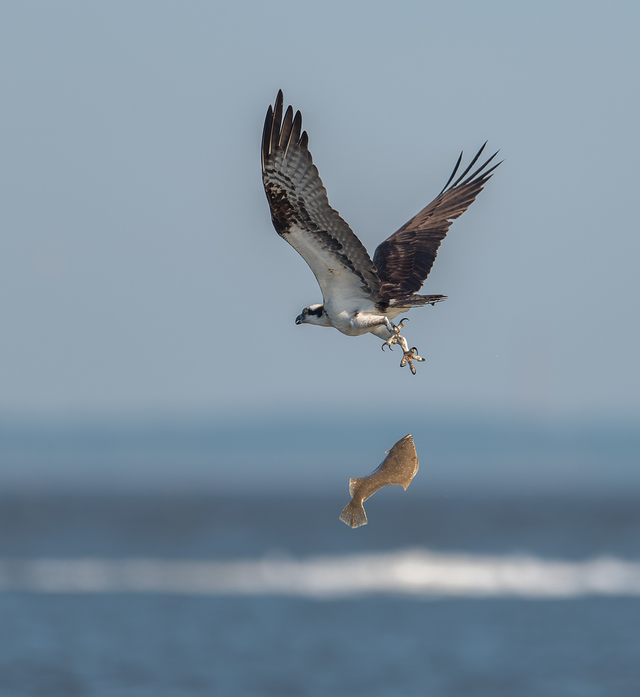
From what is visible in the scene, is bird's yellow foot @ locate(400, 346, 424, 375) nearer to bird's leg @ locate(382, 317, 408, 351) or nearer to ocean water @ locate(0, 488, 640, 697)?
bird's leg @ locate(382, 317, 408, 351)

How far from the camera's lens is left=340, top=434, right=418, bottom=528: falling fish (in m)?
10.6

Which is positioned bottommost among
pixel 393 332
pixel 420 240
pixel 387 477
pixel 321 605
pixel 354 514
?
pixel 354 514

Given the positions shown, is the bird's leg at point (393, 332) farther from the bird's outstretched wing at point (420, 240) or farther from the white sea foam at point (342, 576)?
the white sea foam at point (342, 576)

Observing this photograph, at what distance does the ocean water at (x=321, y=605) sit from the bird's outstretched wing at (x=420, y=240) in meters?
14.9

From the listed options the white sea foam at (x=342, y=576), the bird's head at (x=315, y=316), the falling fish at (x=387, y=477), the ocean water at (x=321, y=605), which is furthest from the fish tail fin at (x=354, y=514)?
the white sea foam at (x=342, y=576)

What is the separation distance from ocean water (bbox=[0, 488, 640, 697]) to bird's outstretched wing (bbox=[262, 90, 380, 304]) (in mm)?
17275

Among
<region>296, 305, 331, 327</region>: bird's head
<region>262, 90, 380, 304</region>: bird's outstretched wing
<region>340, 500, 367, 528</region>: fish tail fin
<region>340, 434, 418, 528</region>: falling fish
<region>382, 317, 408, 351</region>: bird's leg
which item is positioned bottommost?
<region>340, 500, 367, 528</region>: fish tail fin

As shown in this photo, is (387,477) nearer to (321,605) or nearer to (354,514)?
(354,514)

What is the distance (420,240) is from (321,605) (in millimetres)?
22796

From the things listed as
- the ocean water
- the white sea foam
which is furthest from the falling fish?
the white sea foam

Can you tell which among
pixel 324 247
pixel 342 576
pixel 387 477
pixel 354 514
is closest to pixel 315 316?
pixel 324 247

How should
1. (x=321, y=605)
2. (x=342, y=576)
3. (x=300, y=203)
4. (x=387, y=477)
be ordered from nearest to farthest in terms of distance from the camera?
(x=387, y=477) → (x=300, y=203) → (x=321, y=605) → (x=342, y=576)

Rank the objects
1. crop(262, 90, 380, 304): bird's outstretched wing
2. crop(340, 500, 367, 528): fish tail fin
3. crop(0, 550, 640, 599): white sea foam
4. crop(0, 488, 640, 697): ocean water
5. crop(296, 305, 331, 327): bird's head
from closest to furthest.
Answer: crop(340, 500, 367, 528): fish tail fin
crop(262, 90, 380, 304): bird's outstretched wing
crop(296, 305, 331, 327): bird's head
crop(0, 488, 640, 697): ocean water
crop(0, 550, 640, 599): white sea foam

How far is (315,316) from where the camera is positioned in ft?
40.0
